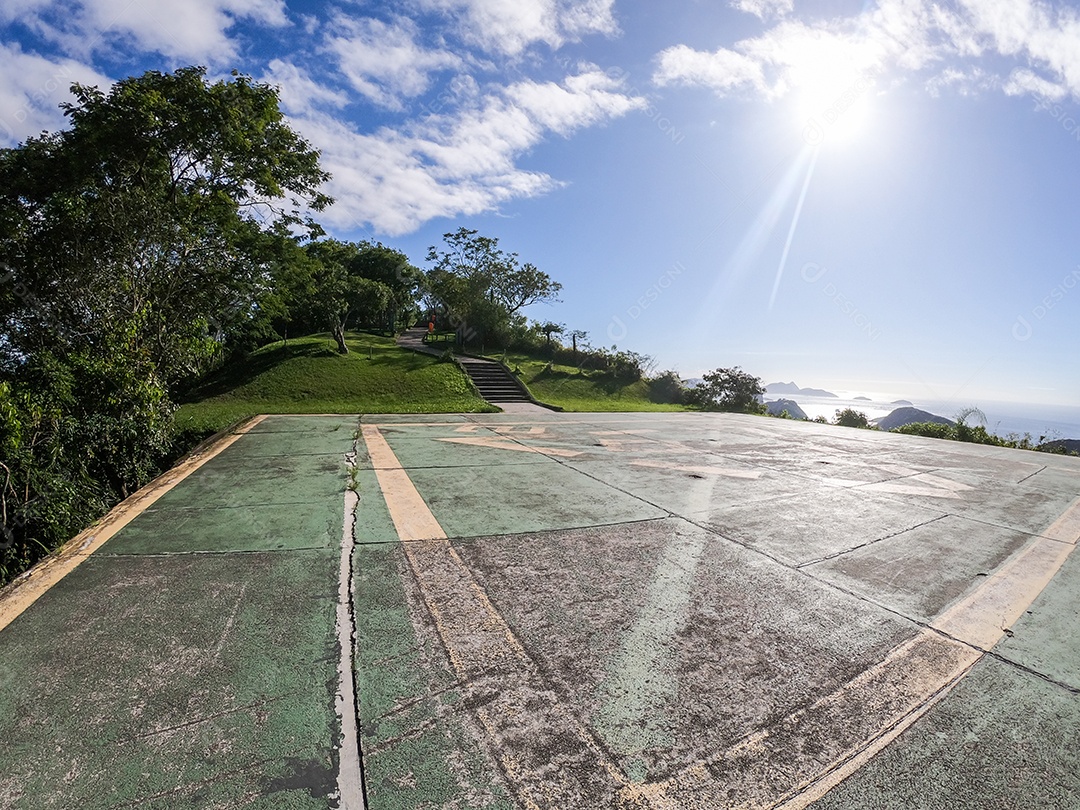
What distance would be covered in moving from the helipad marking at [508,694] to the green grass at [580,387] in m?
15.3

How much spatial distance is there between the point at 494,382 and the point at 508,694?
1682 centimetres

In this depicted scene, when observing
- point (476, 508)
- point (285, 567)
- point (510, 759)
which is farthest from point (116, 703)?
point (476, 508)

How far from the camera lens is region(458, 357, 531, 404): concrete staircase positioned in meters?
17.2

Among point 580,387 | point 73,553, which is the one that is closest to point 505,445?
point 73,553

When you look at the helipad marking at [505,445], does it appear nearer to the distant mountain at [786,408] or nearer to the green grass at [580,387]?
the green grass at [580,387]

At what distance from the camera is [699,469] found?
589cm

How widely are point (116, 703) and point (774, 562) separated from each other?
3211 millimetres

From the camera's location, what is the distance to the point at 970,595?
265 centimetres

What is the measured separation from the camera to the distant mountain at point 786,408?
1897cm

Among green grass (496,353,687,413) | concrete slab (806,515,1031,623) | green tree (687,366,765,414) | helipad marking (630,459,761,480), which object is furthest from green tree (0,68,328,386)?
green tree (687,366,765,414)

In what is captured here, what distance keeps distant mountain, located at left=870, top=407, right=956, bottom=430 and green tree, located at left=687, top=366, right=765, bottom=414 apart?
4.52 metres

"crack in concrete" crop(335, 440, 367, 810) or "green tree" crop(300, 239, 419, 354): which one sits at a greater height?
"green tree" crop(300, 239, 419, 354)

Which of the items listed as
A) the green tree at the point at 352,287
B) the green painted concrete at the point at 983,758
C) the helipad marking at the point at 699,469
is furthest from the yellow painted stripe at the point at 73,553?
the green tree at the point at 352,287

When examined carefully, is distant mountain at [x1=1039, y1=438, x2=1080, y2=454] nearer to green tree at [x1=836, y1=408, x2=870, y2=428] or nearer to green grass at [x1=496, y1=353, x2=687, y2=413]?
green tree at [x1=836, y1=408, x2=870, y2=428]
